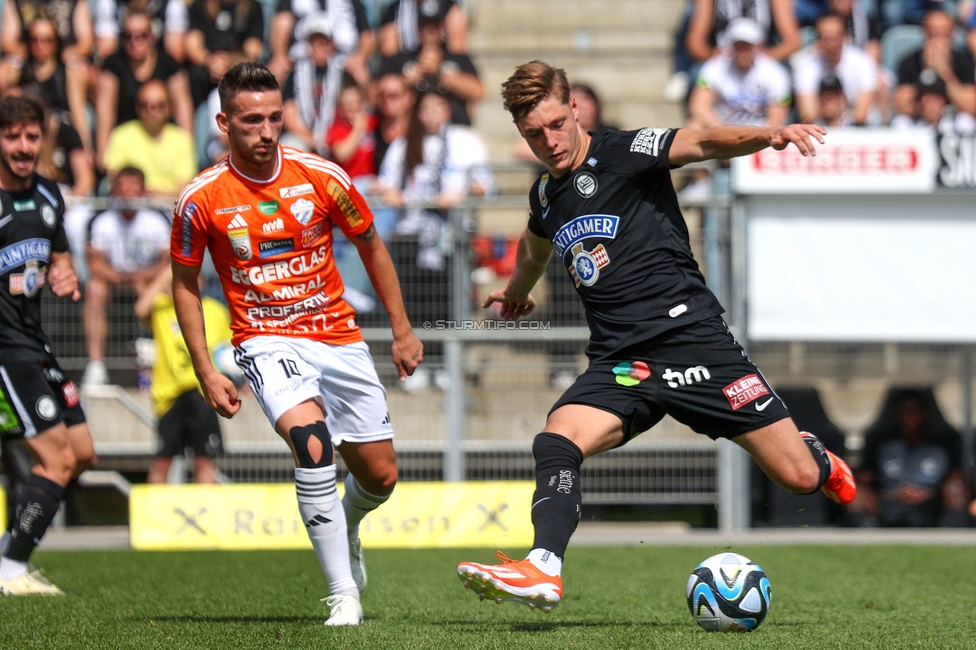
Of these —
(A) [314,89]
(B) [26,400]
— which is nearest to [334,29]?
(A) [314,89]

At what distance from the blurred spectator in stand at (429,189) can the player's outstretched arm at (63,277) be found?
3797mm

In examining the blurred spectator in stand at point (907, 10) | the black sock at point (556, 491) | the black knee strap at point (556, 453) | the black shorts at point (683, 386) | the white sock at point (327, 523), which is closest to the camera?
the black sock at point (556, 491)

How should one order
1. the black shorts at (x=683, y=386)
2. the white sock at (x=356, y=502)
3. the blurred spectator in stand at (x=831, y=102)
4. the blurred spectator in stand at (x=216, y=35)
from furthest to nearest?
the blurred spectator in stand at (x=216, y=35), the blurred spectator in stand at (x=831, y=102), the white sock at (x=356, y=502), the black shorts at (x=683, y=386)

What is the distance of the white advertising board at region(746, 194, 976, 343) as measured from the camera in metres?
10.8

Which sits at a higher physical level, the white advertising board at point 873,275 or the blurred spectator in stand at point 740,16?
the blurred spectator in stand at point 740,16

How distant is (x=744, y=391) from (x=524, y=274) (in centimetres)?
125

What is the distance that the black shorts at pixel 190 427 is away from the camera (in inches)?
427

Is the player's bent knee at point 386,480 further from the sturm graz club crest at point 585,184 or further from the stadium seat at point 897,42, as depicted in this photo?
the stadium seat at point 897,42

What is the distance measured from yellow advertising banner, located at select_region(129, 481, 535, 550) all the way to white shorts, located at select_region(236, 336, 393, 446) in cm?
436

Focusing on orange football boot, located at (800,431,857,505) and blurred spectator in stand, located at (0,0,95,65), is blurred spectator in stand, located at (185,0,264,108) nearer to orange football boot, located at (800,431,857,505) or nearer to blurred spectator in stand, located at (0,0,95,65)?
blurred spectator in stand, located at (0,0,95,65)

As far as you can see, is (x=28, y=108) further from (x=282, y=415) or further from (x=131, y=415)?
(x=131, y=415)

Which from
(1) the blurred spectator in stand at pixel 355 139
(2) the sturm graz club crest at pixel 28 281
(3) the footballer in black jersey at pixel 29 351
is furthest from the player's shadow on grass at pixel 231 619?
(1) the blurred spectator in stand at pixel 355 139

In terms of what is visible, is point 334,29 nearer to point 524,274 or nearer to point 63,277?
point 63,277

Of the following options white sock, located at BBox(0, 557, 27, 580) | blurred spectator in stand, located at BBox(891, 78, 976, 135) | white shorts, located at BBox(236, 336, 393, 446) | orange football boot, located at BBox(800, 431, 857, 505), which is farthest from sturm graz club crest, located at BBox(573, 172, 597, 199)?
blurred spectator in stand, located at BBox(891, 78, 976, 135)
